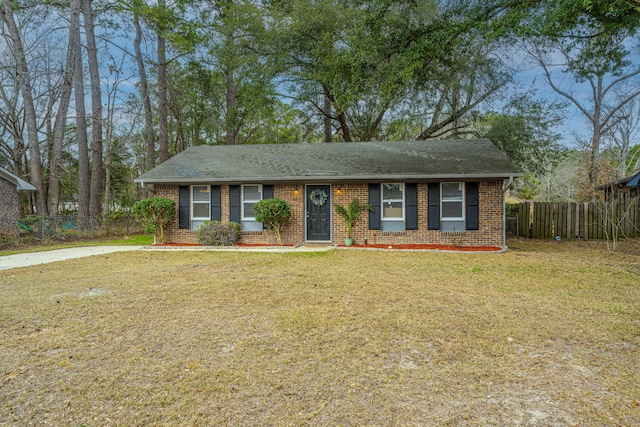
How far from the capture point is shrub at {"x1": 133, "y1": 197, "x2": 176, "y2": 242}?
11055mm

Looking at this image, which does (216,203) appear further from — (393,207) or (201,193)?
(393,207)

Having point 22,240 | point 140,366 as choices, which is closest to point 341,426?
point 140,366

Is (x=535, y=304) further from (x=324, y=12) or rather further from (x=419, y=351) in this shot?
(x=324, y=12)

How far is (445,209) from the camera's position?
1053 centimetres

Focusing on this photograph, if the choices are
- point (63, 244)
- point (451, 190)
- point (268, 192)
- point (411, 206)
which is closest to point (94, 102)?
point (63, 244)

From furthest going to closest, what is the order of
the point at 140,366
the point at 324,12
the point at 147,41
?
the point at 147,41, the point at 324,12, the point at 140,366

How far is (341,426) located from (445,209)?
930 centimetres

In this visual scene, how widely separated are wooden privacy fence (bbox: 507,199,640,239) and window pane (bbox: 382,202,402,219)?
241 inches

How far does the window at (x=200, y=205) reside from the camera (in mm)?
11625

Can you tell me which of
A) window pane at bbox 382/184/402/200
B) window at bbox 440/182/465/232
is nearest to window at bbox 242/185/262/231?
window pane at bbox 382/184/402/200

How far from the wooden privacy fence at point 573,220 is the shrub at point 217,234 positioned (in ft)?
35.6

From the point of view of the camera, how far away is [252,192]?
11484 millimetres

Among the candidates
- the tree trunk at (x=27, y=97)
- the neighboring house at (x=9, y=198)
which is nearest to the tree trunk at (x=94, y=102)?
the tree trunk at (x=27, y=97)

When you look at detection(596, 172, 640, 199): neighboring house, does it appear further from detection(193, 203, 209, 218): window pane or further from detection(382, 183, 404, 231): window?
detection(193, 203, 209, 218): window pane
